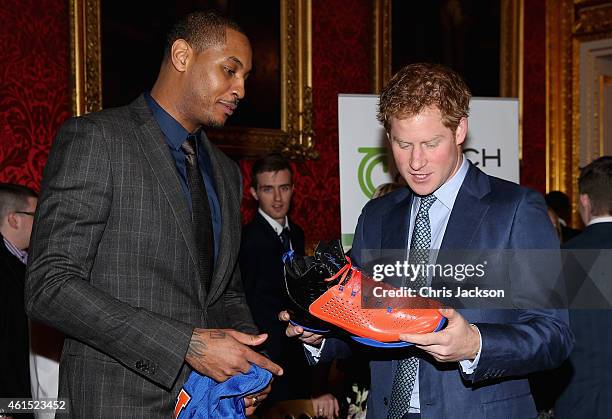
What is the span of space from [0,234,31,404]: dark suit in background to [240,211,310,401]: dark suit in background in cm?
157

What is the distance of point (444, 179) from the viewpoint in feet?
6.64

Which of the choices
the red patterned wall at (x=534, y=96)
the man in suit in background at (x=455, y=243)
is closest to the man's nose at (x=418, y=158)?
the man in suit in background at (x=455, y=243)

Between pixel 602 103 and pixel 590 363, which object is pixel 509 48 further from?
pixel 590 363

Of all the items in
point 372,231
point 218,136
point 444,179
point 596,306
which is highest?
point 218,136

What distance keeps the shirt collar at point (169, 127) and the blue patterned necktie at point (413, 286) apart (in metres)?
0.78

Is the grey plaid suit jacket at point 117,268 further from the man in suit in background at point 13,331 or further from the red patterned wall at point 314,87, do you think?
the red patterned wall at point 314,87

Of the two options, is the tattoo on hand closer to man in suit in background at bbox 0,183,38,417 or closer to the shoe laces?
the shoe laces

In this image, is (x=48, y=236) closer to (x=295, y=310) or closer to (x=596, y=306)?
(x=295, y=310)

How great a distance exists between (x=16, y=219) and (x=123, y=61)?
1.52m

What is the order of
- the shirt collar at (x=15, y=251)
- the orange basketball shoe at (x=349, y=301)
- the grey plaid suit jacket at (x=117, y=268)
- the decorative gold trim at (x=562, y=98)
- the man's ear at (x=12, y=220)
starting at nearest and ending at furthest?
the orange basketball shoe at (x=349, y=301) → the grey plaid suit jacket at (x=117, y=268) → the shirt collar at (x=15, y=251) → the man's ear at (x=12, y=220) → the decorative gold trim at (x=562, y=98)

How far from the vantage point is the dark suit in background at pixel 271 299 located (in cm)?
464

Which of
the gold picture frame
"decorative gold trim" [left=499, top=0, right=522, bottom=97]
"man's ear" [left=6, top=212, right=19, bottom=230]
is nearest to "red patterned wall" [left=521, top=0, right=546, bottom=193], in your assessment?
"decorative gold trim" [left=499, top=0, right=522, bottom=97]

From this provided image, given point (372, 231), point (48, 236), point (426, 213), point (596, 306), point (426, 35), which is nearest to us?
point (48, 236)

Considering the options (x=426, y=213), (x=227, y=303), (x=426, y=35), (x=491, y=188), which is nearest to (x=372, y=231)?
(x=426, y=213)
